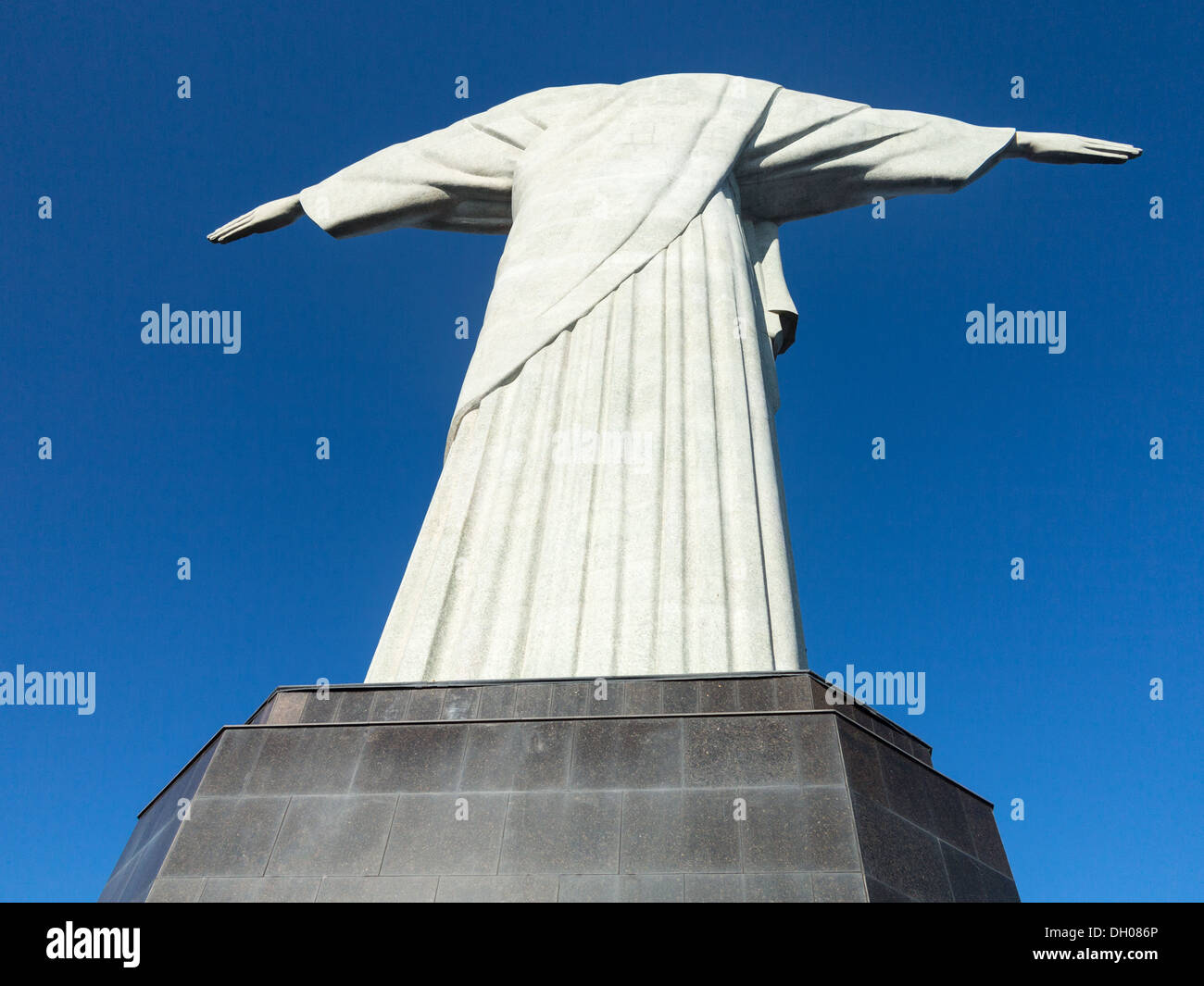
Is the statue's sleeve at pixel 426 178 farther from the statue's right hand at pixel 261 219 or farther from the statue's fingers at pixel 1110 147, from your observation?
the statue's fingers at pixel 1110 147

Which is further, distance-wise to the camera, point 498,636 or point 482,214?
point 482,214

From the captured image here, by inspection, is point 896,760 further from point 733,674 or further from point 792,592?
point 792,592

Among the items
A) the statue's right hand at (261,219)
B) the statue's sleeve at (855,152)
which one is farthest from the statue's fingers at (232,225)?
the statue's sleeve at (855,152)

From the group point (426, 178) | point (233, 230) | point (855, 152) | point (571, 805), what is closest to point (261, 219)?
point (233, 230)

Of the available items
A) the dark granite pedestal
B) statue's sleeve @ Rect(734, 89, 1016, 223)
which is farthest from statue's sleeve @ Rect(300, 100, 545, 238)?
the dark granite pedestal

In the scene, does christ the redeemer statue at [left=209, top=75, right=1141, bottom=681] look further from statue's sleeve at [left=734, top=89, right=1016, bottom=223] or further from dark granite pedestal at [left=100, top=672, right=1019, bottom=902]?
dark granite pedestal at [left=100, top=672, right=1019, bottom=902]

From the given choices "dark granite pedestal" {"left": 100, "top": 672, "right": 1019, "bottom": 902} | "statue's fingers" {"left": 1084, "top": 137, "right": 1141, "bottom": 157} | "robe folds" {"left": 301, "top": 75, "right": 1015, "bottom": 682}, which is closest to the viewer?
"dark granite pedestal" {"left": 100, "top": 672, "right": 1019, "bottom": 902}
